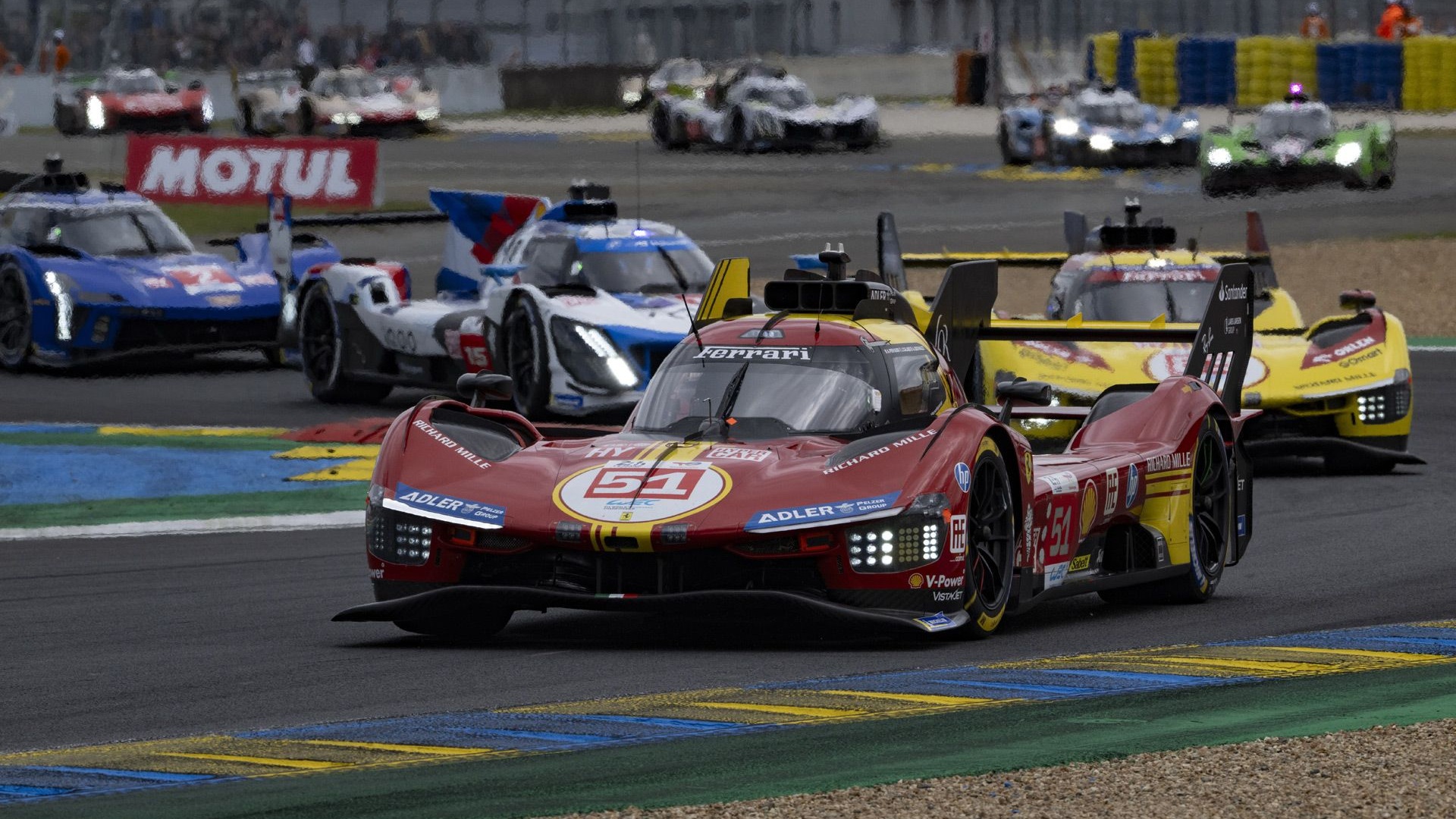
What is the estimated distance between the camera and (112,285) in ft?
67.8

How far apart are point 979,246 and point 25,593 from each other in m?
21.3

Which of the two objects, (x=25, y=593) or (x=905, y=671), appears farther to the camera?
(x=25, y=593)

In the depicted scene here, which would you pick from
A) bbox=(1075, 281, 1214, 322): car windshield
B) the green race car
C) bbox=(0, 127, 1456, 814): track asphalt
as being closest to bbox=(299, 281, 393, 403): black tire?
bbox=(0, 127, 1456, 814): track asphalt

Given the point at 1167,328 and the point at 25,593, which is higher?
the point at 1167,328

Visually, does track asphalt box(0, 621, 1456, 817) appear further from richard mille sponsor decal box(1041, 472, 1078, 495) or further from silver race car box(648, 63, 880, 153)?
silver race car box(648, 63, 880, 153)

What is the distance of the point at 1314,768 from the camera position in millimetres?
6465

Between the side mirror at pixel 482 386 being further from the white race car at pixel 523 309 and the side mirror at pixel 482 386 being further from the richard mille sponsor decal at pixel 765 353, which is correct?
the white race car at pixel 523 309

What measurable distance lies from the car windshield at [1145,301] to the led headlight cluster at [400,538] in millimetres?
8057

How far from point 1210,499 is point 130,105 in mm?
42278

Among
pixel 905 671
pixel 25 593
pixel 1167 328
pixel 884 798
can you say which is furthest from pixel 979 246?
pixel 884 798

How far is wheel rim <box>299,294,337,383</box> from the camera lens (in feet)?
64.6

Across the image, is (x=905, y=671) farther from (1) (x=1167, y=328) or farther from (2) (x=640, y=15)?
(2) (x=640, y=15)

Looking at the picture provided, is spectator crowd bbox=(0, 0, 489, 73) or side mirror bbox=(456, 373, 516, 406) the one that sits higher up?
spectator crowd bbox=(0, 0, 489, 73)

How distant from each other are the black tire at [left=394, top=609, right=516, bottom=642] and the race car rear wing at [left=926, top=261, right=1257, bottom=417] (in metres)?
2.64
